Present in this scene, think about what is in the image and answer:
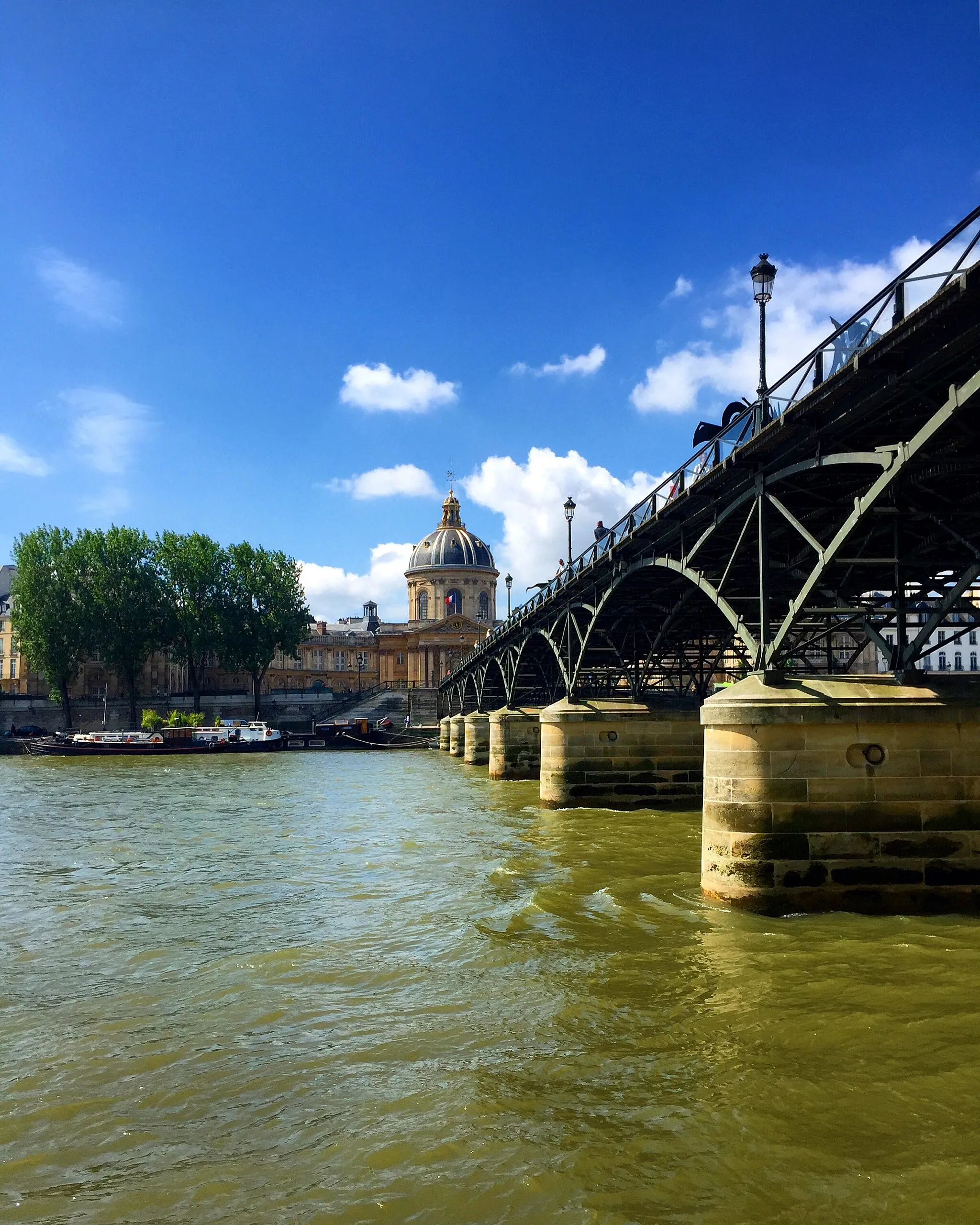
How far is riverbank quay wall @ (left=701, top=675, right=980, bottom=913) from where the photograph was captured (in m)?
13.6

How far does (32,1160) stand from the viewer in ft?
22.3

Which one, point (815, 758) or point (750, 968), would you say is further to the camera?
point (815, 758)

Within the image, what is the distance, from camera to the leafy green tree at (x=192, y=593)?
290ft

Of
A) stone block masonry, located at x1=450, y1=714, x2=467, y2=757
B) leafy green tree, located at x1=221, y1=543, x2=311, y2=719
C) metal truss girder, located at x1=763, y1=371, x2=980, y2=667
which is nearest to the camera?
metal truss girder, located at x1=763, y1=371, x2=980, y2=667

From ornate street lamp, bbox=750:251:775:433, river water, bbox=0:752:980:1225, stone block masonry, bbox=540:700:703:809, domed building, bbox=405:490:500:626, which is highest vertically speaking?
domed building, bbox=405:490:500:626

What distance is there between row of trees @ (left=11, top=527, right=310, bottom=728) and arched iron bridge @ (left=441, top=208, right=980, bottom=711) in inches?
2565

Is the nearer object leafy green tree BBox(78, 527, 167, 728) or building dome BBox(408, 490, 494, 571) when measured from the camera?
leafy green tree BBox(78, 527, 167, 728)

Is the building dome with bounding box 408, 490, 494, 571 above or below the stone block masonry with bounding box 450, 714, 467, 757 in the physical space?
above

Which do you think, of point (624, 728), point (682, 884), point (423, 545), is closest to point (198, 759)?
point (624, 728)

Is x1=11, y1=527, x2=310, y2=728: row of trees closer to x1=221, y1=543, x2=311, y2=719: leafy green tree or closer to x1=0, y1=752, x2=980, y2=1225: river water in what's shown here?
x1=221, y1=543, x2=311, y2=719: leafy green tree

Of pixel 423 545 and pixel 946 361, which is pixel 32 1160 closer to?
pixel 946 361

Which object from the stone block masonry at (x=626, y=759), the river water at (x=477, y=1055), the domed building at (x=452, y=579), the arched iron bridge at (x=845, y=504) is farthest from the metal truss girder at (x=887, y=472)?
the domed building at (x=452, y=579)

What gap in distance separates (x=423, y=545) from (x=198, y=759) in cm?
9358

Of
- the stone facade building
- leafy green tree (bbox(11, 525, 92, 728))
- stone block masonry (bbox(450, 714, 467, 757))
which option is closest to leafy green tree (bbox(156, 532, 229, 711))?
leafy green tree (bbox(11, 525, 92, 728))
